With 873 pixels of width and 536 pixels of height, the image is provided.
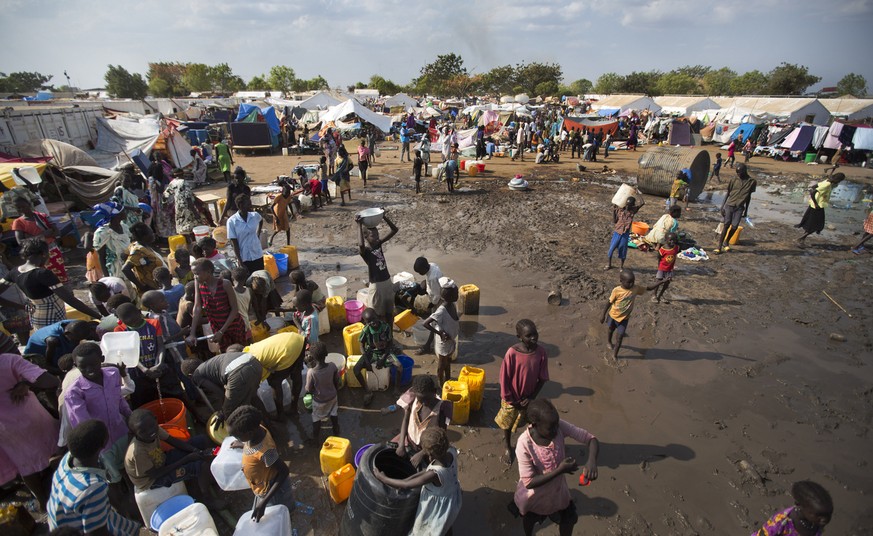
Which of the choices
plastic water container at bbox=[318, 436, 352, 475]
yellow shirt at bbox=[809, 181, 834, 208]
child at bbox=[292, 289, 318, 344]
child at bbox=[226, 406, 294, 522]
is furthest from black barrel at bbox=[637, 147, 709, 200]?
child at bbox=[226, 406, 294, 522]

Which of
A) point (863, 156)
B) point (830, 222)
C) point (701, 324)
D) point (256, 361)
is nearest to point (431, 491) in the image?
point (256, 361)

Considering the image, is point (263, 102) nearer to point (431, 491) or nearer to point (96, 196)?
point (96, 196)

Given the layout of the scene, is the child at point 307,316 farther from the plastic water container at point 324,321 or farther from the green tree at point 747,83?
the green tree at point 747,83

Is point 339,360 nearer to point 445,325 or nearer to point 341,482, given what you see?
point 445,325

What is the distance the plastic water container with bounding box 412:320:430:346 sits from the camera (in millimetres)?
6133

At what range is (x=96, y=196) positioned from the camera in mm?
10906

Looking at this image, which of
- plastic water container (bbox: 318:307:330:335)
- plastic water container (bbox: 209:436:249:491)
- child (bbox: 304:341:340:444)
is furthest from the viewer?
plastic water container (bbox: 318:307:330:335)

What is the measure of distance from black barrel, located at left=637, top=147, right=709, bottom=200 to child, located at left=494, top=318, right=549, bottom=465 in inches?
507

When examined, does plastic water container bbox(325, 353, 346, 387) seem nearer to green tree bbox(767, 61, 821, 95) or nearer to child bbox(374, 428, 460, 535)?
child bbox(374, 428, 460, 535)

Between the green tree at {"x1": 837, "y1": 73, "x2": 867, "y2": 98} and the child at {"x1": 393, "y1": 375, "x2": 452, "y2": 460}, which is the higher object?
the green tree at {"x1": 837, "y1": 73, "x2": 867, "y2": 98}

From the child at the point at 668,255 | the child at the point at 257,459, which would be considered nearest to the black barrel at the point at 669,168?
the child at the point at 668,255

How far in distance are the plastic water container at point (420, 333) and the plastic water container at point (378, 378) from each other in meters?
0.98

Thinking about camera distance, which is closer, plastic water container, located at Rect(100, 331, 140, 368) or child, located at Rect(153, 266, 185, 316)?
plastic water container, located at Rect(100, 331, 140, 368)

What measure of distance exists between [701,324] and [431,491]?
6267 millimetres
